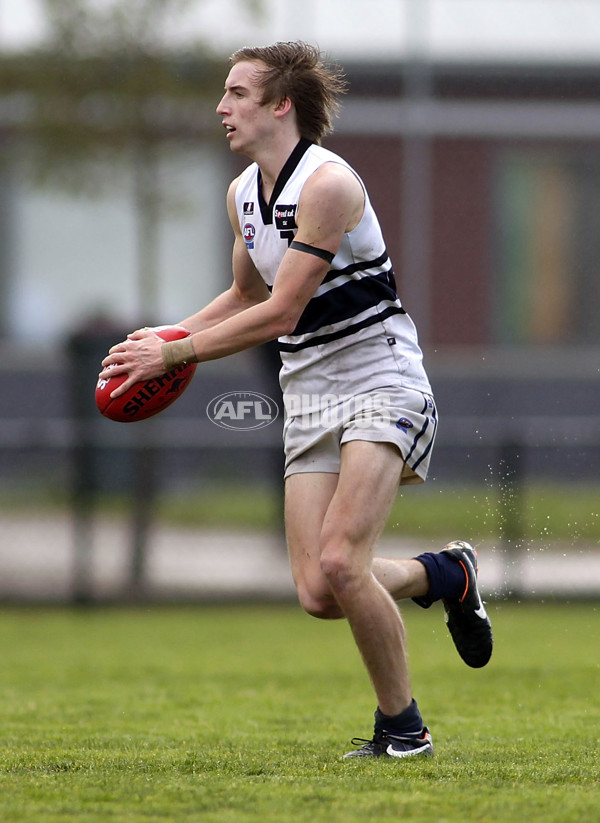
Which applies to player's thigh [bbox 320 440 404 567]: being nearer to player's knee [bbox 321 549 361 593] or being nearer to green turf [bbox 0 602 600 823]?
player's knee [bbox 321 549 361 593]

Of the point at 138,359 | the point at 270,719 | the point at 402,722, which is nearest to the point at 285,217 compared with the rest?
the point at 138,359

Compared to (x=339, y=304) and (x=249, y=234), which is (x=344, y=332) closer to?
(x=339, y=304)

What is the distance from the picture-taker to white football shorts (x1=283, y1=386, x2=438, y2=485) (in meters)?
4.32

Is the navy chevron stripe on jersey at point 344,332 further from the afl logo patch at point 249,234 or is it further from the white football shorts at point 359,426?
the afl logo patch at point 249,234

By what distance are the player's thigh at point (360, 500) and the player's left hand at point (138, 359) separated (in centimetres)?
68

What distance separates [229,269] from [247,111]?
32.9 ft

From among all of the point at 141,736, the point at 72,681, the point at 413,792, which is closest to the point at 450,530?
the point at 72,681

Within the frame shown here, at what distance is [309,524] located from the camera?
4.39 metres

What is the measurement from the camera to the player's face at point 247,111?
4.41 m

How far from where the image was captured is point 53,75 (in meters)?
10.6

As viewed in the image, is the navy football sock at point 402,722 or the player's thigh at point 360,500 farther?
the navy football sock at point 402,722

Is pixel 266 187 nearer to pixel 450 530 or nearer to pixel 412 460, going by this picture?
pixel 412 460

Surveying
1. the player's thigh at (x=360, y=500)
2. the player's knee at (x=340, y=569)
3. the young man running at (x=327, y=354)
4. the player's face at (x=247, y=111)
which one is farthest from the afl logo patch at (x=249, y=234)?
the player's knee at (x=340, y=569)

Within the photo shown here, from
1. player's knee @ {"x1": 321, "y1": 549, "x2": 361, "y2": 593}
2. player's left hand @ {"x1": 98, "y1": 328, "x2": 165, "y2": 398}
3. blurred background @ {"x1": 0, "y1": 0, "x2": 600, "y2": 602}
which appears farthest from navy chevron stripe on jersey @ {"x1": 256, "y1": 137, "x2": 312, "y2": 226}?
blurred background @ {"x1": 0, "y1": 0, "x2": 600, "y2": 602}
